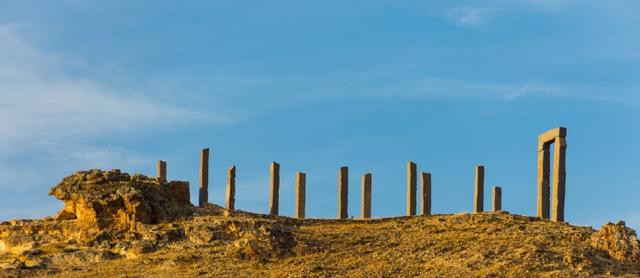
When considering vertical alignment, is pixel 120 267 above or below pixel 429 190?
below

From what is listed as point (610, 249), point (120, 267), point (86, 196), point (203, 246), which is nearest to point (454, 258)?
point (610, 249)

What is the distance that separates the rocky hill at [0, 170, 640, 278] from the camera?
3058cm

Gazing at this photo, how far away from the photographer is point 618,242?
105ft

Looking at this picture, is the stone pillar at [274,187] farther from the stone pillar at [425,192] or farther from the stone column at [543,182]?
the stone column at [543,182]

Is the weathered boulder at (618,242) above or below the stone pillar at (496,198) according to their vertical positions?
below

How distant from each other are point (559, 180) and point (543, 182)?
88 cm

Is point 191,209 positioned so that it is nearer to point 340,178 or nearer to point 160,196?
point 160,196

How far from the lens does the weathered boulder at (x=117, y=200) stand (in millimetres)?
34844

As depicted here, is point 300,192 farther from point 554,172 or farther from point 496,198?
point 554,172

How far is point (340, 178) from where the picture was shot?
4372 cm

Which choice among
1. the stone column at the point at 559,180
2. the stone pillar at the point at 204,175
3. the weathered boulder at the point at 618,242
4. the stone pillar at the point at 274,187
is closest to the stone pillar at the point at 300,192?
the stone pillar at the point at 274,187

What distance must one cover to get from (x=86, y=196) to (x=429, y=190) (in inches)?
559

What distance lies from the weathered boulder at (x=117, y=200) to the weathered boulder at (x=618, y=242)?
13.1m

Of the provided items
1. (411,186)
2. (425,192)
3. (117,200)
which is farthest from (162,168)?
(117,200)
